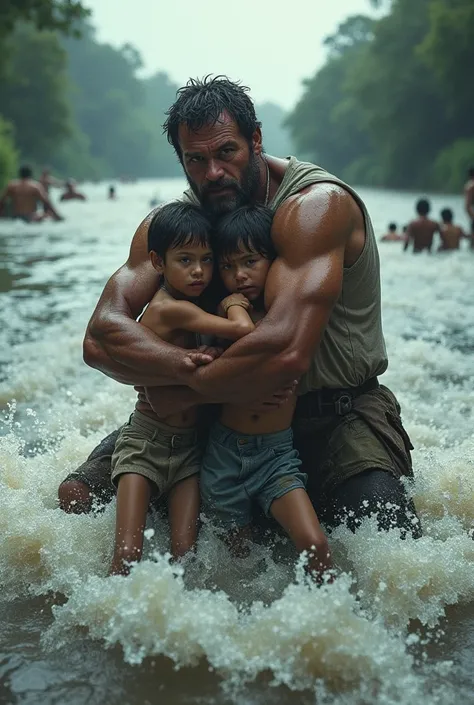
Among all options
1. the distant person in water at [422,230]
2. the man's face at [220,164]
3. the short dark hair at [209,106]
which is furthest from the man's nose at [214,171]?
the distant person in water at [422,230]

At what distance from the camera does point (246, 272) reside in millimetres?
3299

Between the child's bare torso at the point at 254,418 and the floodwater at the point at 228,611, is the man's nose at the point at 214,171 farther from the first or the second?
the floodwater at the point at 228,611

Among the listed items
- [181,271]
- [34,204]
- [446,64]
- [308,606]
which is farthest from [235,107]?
[446,64]

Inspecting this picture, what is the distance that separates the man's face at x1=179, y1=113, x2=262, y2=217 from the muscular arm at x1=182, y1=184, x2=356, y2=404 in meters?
0.29

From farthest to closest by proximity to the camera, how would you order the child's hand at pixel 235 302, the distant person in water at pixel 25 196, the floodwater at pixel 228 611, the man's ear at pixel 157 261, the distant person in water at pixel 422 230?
the distant person in water at pixel 25 196 → the distant person in water at pixel 422 230 → the man's ear at pixel 157 261 → the child's hand at pixel 235 302 → the floodwater at pixel 228 611

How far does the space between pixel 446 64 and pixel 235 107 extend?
43.2 metres

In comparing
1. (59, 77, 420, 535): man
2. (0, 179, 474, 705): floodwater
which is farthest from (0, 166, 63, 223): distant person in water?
(59, 77, 420, 535): man

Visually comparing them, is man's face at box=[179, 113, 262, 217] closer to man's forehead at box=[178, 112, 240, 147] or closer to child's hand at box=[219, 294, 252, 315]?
man's forehead at box=[178, 112, 240, 147]

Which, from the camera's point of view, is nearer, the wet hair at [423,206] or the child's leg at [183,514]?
the child's leg at [183,514]

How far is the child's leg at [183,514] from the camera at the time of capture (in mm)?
3296

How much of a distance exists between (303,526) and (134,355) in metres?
0.89

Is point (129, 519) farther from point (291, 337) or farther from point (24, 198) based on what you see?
point (24, 198)

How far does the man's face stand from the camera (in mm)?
3508

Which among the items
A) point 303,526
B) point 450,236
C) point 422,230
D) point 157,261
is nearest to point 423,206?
point 422,230
